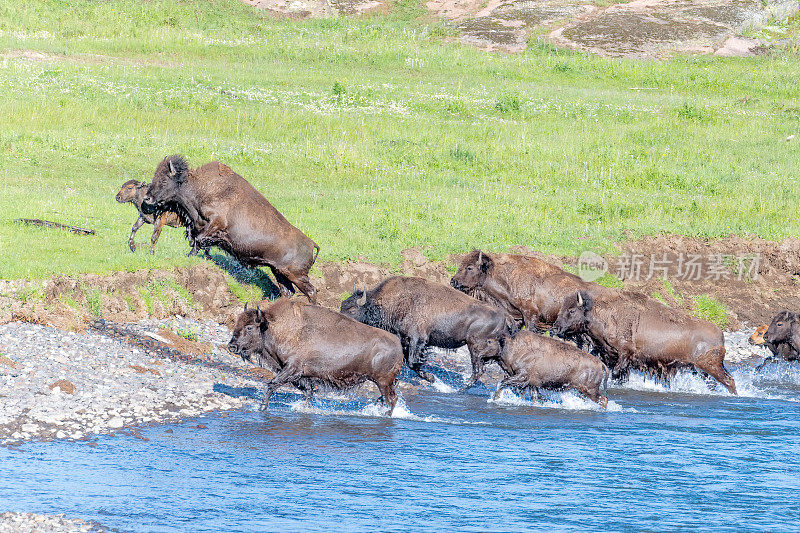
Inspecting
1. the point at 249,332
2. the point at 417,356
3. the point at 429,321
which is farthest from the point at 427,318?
the point at 249,332

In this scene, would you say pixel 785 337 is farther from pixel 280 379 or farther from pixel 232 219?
pixel 232 219

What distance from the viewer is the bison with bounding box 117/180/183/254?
58.5 ft

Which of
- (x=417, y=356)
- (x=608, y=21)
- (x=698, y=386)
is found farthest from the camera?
(x=608, y=21)

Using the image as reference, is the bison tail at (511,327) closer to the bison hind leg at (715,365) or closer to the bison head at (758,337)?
the bison hind leg at (715,365)

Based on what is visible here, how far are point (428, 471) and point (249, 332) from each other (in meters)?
3.20

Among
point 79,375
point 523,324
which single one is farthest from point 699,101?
point 79,375

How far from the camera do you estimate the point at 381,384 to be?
1359 cm

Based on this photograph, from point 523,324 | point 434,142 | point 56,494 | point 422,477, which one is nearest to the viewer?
point 56,494

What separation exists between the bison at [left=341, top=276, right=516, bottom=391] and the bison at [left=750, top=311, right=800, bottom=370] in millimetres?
4927

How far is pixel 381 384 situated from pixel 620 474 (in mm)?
3340

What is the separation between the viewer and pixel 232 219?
16.9 m

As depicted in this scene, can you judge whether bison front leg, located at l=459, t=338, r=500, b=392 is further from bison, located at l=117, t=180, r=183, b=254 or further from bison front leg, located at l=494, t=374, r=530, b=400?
bison, located at l=117, t=180, r=183, b=254

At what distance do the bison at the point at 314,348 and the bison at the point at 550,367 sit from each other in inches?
78.6

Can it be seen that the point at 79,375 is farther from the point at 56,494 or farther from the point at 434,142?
the point at 434,142
